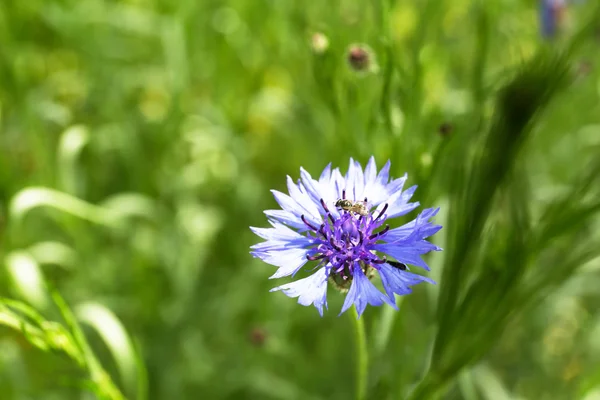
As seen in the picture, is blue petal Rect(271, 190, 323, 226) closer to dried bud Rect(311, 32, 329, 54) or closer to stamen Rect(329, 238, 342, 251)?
stamen Rect(329, 238, 342, 251)

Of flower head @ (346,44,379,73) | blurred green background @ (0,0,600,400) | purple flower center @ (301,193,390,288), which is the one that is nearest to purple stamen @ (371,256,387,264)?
purple flower center @ (301,193,390,288)

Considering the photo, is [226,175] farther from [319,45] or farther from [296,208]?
[296,208]

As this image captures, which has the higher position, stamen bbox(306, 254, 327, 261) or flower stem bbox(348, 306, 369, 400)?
stamen bbox(306, 254, 327, 261)

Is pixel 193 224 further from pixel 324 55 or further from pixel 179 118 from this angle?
pixel 324 55

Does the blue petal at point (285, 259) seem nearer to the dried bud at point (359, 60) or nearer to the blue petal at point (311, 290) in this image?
the blue petal at point (311, 290)

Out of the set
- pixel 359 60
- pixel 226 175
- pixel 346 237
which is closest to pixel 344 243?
pixel 346 237

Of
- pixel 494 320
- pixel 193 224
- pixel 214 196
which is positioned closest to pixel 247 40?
pixel 214 196
